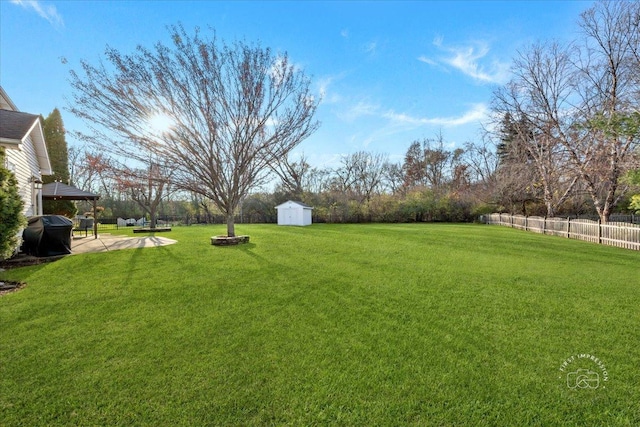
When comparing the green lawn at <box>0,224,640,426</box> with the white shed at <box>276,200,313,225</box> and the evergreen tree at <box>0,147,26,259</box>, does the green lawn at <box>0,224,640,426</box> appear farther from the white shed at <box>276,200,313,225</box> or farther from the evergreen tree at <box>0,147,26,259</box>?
the white shed at <box>276,200,313,225</box>

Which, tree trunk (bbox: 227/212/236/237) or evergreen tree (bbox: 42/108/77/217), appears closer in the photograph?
tree trunk (bbox: 227/212/236/237)

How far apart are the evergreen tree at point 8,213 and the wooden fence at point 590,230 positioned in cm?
1716

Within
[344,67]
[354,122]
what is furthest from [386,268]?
[354,122]

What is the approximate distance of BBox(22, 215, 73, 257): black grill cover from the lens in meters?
7.40

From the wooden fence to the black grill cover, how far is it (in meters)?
17.8

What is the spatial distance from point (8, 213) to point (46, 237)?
2.43 meters

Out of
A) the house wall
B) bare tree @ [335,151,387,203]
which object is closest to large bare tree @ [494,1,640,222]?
bare tree @ [335,151,387,203]

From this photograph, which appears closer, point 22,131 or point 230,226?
point 22,131

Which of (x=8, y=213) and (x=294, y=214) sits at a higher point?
(x=8, y=213)

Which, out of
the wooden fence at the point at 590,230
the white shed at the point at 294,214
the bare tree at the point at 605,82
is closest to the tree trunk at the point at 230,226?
the white shed at the point at 294,214

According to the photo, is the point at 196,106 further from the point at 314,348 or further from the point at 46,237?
the point at 314,348

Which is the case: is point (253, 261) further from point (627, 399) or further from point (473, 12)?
point (473, 12)

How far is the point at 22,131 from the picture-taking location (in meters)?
8.16

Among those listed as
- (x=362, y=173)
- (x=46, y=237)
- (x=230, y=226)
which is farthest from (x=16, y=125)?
(x=362, y=173)
